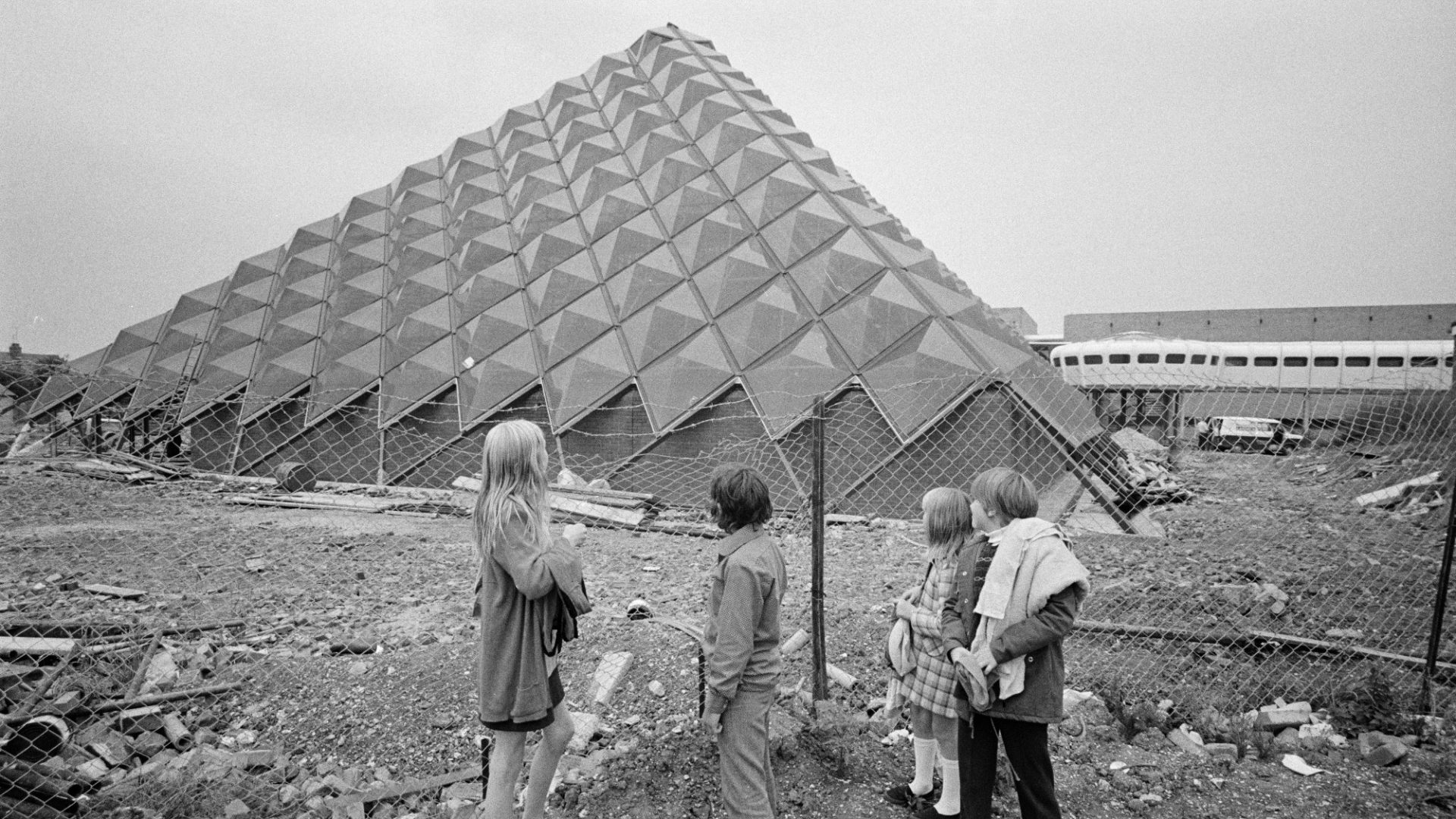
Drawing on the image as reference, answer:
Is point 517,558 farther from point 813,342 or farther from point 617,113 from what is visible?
point 617,113

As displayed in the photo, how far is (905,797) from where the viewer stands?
11.4 feet

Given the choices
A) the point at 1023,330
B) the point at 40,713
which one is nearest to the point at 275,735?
the point at 40,713

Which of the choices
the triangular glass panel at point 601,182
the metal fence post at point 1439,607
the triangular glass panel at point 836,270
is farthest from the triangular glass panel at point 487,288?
the metal fence post at point 1439,607

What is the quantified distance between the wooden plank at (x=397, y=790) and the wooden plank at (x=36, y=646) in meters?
2.51

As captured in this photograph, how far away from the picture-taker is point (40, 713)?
373cm

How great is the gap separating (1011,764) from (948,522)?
108 cm

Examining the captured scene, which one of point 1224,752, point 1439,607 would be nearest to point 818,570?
point 1224,752

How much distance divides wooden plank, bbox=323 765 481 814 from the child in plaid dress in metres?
2.21

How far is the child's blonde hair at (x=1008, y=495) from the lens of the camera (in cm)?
304

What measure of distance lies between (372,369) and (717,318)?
904cm

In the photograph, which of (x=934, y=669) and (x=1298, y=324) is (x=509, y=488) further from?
(x=1298, y=324)

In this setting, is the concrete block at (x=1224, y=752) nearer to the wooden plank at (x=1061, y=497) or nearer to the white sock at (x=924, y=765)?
the white sock at (x=924, y=765)

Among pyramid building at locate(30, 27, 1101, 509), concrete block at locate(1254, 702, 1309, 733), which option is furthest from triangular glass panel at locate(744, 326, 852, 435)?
concrete block at locate(1254, 702, 1309, 733)

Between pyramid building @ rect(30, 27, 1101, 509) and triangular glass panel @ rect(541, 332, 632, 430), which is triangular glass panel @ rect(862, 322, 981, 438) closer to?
pyramid building @ rect(30, 27, 1101, 509)
